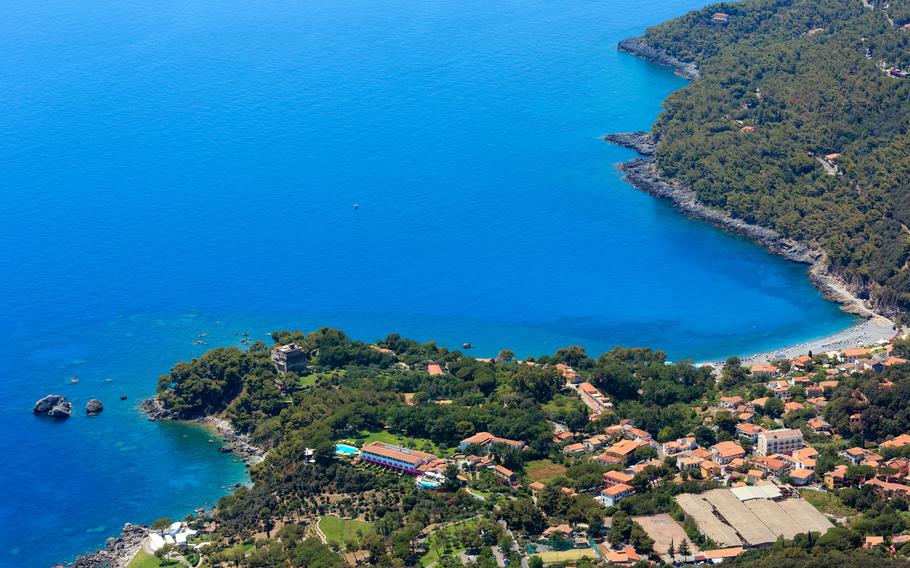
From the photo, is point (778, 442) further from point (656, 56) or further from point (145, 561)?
point (656, 56)

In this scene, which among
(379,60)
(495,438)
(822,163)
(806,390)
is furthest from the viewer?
(379,60)

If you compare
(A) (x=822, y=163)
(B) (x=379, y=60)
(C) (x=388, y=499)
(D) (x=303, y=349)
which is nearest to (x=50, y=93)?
(B) (x=379, y=60)

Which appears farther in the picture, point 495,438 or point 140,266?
point 140,266

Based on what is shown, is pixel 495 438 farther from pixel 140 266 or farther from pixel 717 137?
pixel 717 137

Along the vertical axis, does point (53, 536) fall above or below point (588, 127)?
below

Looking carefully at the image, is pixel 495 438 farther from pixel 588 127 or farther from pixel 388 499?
pixel 588 127

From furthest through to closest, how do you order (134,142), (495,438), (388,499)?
(134,142)
(495,438)
(388,499)

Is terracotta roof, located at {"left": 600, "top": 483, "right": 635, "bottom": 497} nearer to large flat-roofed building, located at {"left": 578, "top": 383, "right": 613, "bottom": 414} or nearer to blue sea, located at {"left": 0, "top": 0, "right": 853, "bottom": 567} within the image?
large flat-roofed building, located at {"left": 578, "top": 383, "right": 613, "bottom": 414}
